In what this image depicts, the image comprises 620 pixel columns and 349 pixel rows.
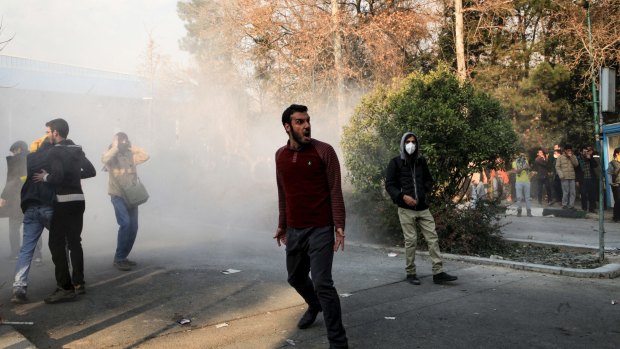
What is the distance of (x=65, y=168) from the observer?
5461mm

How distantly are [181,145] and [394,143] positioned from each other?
20178 millimetres

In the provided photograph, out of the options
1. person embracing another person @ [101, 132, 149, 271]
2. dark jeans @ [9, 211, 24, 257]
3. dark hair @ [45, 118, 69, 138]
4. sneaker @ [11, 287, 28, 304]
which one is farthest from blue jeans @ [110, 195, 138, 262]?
dark jeans @ [9, 211, 24, 257]

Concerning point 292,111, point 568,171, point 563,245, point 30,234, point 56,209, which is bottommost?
point 563,245

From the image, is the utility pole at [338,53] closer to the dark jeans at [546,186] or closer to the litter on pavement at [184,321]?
the dark jeans at [546,186]

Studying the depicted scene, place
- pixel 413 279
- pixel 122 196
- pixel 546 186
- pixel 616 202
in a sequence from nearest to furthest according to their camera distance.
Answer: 1. pixel 413 279
2. pixel 122 196
3. pixel 616 202
4. pixel 546 186

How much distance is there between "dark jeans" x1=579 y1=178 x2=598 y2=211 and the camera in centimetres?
1424

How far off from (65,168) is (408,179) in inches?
144

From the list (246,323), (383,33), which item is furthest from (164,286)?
(383,33)

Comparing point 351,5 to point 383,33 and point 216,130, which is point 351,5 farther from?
point 216,130

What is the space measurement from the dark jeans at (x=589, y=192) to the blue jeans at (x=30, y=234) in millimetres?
13359

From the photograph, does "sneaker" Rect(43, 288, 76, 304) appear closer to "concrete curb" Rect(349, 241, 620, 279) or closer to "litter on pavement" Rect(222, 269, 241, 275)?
"litter on pavement" Rect(222, 269, 241, 275)

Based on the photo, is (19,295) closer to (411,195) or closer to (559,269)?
(411,195)

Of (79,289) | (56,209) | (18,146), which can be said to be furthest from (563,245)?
(18,146)

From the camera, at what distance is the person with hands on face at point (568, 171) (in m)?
14.4
